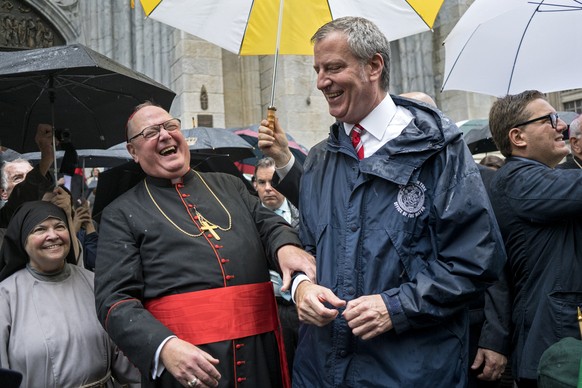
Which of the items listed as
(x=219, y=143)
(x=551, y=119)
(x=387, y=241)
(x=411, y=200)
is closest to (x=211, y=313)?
(x=387, y=241)

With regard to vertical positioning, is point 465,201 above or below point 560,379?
above

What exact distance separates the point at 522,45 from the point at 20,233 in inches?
A: 126

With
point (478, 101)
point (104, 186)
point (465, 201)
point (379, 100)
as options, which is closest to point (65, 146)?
point (104, 186)

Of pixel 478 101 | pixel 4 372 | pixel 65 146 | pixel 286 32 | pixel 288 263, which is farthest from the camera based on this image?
pixel 478 101

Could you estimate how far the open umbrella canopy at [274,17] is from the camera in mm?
3531

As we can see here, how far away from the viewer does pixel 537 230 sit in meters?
3.10

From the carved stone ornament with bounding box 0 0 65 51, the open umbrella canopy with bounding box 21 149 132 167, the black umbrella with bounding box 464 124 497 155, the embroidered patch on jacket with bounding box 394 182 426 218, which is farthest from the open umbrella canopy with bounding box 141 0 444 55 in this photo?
the carved stone ornament with bounding box 0 0 65 51

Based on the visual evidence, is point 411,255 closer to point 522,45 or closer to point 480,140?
point 522,45

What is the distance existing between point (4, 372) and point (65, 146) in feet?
7.67

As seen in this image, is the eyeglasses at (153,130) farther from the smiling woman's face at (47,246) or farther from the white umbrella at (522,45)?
the white umbrella at (522,45)

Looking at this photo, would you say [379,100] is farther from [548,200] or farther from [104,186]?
[104,186]

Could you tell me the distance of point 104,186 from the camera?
3.36m

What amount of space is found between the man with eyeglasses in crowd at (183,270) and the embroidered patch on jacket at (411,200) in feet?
1.54

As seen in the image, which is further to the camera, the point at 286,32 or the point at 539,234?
the point at 286,32
